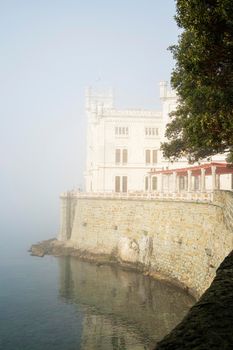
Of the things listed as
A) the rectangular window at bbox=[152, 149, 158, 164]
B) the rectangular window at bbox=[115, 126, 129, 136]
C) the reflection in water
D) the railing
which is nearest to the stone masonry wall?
the railing

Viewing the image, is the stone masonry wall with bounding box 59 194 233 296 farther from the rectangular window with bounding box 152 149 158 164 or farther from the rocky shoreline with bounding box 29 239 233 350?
the rocky shoreline with bounding box 29 239 233 350

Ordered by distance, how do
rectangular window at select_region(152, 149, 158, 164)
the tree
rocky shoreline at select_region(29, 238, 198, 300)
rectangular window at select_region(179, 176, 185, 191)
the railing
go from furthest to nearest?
rectangular window at select_region(152, 149, 158, 164) → rectangular window at select_region(179, 176, 185, 191) → rocky shoreline at select_region(29, 238, 198, 300) → the railing → the tree

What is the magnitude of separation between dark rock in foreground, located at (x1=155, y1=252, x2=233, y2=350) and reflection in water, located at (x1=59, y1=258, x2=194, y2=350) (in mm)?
16483

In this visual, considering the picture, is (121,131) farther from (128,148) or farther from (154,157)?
(154,157)

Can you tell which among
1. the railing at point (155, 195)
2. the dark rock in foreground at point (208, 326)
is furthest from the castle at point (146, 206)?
the dark rock in foreground at point (208, 326)

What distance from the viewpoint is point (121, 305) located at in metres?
28.6

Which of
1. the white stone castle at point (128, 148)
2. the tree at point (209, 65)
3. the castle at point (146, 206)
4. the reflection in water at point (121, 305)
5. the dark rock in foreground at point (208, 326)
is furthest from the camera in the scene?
the white stone castle at point (128, 148)

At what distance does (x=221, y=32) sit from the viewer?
14.6 metres

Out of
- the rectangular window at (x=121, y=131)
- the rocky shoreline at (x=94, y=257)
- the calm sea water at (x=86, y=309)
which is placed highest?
the rectangular window at (x=121, y=131)

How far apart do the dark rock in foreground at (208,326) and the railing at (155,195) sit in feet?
79.1

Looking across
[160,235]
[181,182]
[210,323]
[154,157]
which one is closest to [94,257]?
[160,235]

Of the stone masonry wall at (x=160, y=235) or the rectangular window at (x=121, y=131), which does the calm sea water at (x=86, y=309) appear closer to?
the stone masonry wall at (x=160, y=235)

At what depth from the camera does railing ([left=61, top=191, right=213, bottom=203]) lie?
1256 inches

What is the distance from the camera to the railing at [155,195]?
31.9 meters
